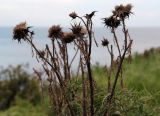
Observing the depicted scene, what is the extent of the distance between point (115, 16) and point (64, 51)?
0.26 meters

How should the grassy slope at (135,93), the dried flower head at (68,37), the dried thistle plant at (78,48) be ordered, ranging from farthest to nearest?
the grassy slope at (135,93) < the dried flower head at (68,37) < the dried thistle plant at (78,48)

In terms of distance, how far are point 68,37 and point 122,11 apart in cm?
23

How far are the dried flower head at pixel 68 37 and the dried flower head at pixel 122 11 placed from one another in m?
0.17

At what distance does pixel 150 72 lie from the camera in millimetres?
7062

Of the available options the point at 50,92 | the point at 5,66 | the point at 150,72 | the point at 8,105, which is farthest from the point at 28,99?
the point at 50,92

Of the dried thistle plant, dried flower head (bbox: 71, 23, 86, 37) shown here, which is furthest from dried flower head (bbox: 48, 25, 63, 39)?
dried flower head (bbox: 71, 23, 86, 37)

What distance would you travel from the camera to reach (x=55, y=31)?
195 cm

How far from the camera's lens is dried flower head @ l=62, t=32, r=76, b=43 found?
1.91 meters

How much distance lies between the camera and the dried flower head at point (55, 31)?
1937mm

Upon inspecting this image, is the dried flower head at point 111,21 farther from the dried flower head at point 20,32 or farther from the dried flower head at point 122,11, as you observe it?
the dried flower head at point 20,32

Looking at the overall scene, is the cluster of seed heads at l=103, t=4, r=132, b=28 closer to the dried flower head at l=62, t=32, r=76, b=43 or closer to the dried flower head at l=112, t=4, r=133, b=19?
the dried flower head at l=112, t=4, r=133, b=19

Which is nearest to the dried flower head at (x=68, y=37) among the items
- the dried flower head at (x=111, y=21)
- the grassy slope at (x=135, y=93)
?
the dried flower head at (x=111, y=21)

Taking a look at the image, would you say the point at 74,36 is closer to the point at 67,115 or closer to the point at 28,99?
the point at 67,115

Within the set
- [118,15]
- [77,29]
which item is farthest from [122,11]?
[77,29]
